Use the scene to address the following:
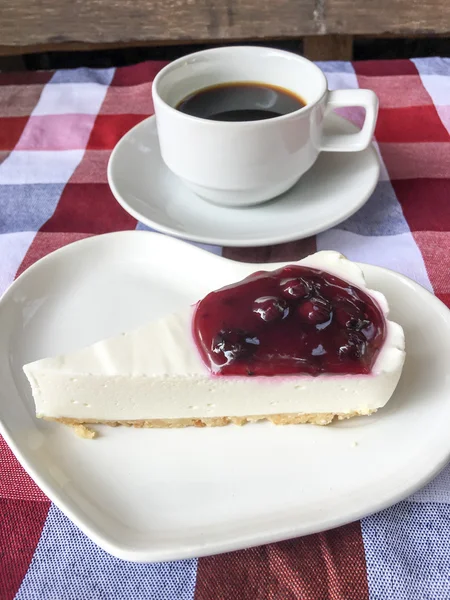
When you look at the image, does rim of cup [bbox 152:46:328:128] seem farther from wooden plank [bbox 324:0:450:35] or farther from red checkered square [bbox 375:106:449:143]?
wooden plank [bbox 324:0:450:35]

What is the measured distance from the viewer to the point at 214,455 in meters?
0.65

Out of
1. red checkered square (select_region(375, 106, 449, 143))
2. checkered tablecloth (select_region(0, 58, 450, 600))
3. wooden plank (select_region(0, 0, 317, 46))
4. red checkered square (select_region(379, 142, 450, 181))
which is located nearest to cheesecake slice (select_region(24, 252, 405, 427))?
checkered tablecloth (select_region(0, 58, 450, 600))

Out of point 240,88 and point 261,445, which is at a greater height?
point 240,88

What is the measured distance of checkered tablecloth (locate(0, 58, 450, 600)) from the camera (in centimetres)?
57

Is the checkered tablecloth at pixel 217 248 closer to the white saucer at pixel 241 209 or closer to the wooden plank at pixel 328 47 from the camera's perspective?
the white saucer at pixel 241 209

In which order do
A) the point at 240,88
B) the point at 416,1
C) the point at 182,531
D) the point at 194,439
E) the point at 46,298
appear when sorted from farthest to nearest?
the point at 416,1 < the point at 240,88 < the point at 46,298 < the point at 194,439 < the point at 182,531

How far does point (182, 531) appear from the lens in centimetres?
58

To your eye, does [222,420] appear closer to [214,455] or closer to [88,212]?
[214,455]

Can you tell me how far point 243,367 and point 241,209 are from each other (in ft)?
1.36

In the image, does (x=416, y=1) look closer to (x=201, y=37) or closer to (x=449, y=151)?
(x=201, y=37)

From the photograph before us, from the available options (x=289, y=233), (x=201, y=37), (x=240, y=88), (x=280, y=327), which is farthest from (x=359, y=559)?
(x=201, y=37)

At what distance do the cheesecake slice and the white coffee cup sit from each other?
290mm

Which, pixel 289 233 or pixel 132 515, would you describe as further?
pixel 289 233

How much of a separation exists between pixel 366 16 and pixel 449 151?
0.77 m
